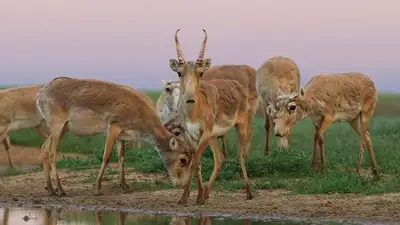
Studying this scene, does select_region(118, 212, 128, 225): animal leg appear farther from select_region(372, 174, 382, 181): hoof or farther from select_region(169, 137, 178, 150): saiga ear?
select_region(372, 174, 382, 181): hoof

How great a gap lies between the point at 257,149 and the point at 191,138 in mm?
8941

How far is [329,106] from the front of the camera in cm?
1892

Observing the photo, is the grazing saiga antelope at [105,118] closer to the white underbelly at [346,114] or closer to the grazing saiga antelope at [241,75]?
the white underbelly at [346,114]

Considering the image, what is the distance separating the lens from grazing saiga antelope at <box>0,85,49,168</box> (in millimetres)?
19469

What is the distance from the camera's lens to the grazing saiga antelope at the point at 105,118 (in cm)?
1655

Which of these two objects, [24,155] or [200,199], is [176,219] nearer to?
[200,199]

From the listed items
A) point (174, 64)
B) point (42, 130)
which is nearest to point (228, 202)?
point (174, 64)

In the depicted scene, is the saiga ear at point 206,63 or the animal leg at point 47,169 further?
the animal leg at point 47,169

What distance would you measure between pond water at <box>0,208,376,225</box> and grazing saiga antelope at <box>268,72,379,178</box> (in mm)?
4812

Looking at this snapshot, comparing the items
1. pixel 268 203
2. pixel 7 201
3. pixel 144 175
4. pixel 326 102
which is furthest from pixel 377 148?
pixel 7 201

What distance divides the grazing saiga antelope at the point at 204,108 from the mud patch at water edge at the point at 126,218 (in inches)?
37.8

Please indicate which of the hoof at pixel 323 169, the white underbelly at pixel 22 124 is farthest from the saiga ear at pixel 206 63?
the white underbelly at pixel 22 124

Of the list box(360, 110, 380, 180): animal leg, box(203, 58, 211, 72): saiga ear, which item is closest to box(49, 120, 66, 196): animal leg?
box(203, 58, 211, 72): saiga ear

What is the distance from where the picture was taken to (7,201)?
16.5 meters
